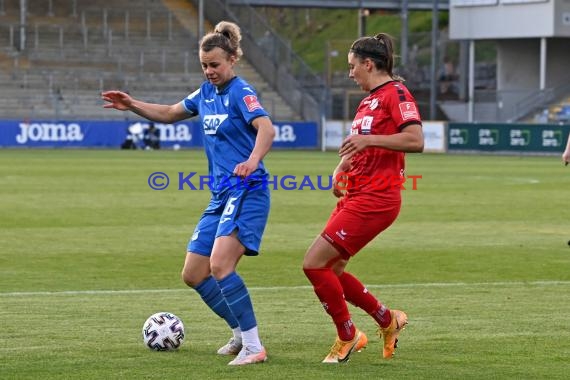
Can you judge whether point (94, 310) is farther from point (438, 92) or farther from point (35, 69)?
point (438, 92)

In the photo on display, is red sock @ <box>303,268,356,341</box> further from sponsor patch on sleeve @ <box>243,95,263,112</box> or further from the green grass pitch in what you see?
sponsor patch on sleeve @ <box>243,95,263,112</box>

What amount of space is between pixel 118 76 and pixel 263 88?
6.64 meters

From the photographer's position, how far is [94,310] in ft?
33.5

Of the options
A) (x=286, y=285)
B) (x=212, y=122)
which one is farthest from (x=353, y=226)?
(x=286, y=285)

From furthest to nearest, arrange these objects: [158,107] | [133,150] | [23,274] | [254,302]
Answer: [133,150]
[23,274]
[254,302]
[158,107]

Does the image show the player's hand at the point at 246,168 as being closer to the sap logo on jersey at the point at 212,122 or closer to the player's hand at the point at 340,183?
the sap logo on jersey at the point at 212,122

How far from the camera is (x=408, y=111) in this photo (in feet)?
25.6

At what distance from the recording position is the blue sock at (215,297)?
845cm

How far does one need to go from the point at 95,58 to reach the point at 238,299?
4772cm

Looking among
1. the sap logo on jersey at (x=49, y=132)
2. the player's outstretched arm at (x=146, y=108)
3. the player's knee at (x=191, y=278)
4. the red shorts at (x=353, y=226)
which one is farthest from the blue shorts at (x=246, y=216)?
the sap logo on jersey at (x=49, y=132)

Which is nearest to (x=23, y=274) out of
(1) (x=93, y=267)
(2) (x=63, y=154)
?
(1) (x=93, y=267)

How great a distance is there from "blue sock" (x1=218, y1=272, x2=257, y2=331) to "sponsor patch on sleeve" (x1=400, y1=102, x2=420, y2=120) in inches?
58.6

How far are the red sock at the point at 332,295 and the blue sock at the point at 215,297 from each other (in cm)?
74

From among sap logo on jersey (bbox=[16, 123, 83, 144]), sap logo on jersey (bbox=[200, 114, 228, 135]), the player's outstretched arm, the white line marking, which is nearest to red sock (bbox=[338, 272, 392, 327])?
sap logo on jersey (bbox=[200, 114, 228, 135])
